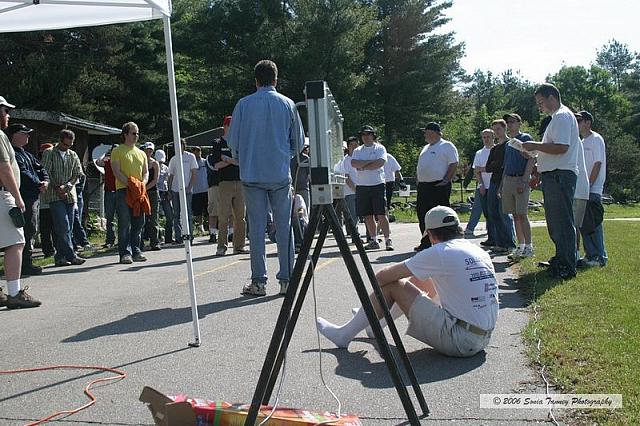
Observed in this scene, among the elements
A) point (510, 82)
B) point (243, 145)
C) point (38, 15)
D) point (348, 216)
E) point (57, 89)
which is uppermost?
point (510, 82)

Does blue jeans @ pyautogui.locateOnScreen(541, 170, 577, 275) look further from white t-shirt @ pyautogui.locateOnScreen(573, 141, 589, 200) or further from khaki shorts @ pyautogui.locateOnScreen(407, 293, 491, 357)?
khaki shorts @ pyautogui.locateOnScreen(407, 293, 491, 357)

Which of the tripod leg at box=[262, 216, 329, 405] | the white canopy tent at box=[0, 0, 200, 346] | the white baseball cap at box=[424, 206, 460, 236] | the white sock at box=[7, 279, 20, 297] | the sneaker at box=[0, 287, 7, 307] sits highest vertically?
the white canopy tent at box=[0, 0, 200, 346]

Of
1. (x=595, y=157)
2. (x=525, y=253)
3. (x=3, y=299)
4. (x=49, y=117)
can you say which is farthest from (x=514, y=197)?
(x=49, y=117)

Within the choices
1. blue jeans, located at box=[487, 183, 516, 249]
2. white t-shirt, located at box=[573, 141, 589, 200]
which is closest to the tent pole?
white t-shirt, located at box=[573, 141, 589, 200]

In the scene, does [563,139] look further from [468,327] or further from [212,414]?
[212,414]

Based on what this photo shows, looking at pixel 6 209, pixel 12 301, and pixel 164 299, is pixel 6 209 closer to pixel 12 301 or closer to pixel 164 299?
pixel 12 301

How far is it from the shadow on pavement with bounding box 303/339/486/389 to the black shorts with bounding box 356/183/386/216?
707 cm

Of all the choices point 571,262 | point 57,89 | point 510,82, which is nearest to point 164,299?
point 571,262

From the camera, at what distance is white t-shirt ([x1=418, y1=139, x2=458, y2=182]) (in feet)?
36.5

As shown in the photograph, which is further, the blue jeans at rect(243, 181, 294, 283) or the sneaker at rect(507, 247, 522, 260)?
the sneaker at rect(507, 247, 522, 260)

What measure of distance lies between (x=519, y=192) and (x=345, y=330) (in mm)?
5573

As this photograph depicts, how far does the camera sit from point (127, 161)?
11.3 m

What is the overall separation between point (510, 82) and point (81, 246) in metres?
136

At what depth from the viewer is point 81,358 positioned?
559 centimetres
